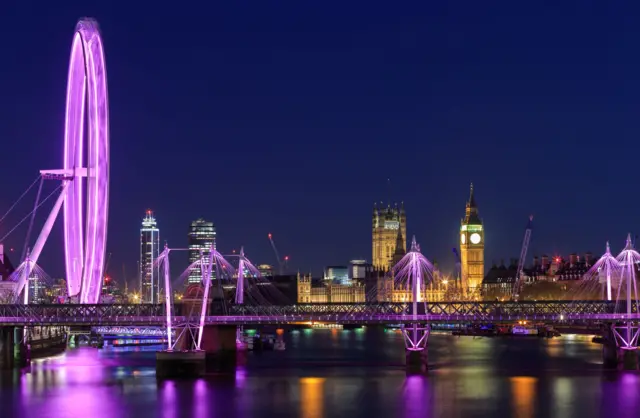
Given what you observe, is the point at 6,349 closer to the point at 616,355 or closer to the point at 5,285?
the point at 5,285

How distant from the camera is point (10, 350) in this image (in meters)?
81.7

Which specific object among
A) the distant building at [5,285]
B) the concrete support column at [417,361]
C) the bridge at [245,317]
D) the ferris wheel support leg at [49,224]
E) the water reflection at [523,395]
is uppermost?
the ferris wheel support leg at [49,224]

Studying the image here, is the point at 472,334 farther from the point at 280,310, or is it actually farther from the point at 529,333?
the point at 280,310

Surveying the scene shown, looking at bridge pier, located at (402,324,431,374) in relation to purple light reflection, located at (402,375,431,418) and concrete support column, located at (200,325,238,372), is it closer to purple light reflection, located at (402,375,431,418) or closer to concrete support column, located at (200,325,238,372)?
purple light reflection, located at (402,375,431,418)

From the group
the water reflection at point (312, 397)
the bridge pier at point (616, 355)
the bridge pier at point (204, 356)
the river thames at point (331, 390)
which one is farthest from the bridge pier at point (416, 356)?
the bridge pier at point (616, 355)

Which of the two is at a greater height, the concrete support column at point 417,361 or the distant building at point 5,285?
the distant building at point 5,285

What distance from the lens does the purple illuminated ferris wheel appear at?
68188 millimetres

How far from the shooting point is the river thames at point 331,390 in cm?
5962

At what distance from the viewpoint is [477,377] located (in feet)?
254

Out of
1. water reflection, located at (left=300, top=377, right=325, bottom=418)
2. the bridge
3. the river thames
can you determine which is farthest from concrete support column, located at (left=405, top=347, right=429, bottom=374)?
water reflection, located at (left=300, top=377, right=325, bottom=418)

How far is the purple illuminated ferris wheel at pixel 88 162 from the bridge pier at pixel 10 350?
12037mm

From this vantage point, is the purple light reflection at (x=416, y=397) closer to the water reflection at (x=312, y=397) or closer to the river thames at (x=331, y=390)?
the river thames at (x=331, y=390)

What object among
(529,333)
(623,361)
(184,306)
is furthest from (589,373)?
(529,333)

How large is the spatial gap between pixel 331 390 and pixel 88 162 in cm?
1833
